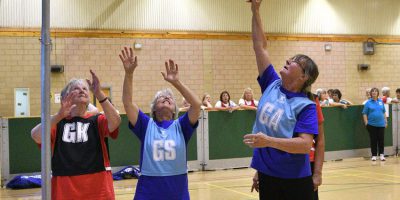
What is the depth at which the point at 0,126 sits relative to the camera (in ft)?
32.6

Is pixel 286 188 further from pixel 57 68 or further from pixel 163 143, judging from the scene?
pixel 57 68

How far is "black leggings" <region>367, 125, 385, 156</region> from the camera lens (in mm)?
12867

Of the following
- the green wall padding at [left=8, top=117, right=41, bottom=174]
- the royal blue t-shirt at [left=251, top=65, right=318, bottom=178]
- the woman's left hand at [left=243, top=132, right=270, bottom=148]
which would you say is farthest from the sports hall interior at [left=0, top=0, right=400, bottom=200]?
the woman's left hand at [left=243, top=132, right=270, bottom=148]

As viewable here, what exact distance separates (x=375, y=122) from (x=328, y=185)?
409cm

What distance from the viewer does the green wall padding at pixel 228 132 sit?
11.7 meters

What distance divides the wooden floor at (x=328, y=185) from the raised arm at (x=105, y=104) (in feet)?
15.5

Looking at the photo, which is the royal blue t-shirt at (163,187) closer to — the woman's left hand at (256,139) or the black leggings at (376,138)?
the woman's left hand at (256,139)

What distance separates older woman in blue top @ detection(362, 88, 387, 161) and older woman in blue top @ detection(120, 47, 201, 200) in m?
9.99

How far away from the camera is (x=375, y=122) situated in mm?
12859

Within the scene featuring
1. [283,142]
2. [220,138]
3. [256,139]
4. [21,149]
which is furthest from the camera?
[220,138]

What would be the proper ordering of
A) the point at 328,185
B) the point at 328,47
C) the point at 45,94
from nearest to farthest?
the point at 45,94 < the point at 328,185 < the point at 328,47

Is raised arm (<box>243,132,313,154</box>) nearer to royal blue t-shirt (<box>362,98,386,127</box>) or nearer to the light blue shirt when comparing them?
the light blue shirt

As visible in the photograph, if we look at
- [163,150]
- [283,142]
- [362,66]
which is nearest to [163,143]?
[163,150]

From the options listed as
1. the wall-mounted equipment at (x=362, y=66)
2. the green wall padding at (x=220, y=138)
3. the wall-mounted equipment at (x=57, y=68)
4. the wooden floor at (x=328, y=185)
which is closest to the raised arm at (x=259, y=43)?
the wooden floor at (x=328, y=185)
